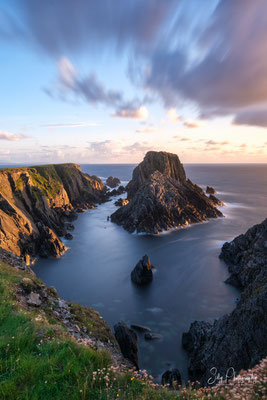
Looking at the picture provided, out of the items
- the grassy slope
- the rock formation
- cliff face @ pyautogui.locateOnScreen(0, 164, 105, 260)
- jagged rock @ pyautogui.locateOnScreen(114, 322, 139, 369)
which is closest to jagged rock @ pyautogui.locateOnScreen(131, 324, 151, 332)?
jagged rock @ pyautogui.locateOnScreen(114, 322, 139, 369)

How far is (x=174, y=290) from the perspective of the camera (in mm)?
29625

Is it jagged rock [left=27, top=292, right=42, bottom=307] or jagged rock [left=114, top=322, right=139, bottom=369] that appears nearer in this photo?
jagged rock [left=27, top=292, right=42, bottom=307]

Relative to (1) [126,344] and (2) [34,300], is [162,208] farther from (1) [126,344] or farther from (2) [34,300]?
(2) [34,300]

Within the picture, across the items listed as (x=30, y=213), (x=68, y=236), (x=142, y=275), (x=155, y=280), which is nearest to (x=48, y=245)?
(x=68, y=236)

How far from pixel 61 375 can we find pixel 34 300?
25.4 ft

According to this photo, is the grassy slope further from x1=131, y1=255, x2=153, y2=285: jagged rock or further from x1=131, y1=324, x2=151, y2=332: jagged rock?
x1=131, y1=255, x2=153, y2=285: jagged rock

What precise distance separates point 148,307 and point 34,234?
2831 cm

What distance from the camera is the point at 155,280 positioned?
32.4 metres

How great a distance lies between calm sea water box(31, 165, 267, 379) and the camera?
73.4 ft

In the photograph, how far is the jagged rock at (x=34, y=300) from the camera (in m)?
10.7

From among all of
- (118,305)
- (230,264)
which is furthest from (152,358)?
(230,264)

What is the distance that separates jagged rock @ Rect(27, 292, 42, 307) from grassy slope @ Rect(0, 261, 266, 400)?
4.64 m

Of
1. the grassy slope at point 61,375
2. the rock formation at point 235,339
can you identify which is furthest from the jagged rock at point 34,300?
the rock formation at point 235,339

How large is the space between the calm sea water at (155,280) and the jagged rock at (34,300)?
12.7 meters
